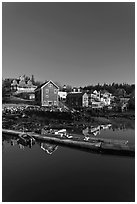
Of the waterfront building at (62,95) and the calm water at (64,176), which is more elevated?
the waterfront building at (62,95)

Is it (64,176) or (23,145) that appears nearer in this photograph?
(64,176)

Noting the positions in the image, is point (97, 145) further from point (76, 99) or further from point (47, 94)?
point (76, 99)

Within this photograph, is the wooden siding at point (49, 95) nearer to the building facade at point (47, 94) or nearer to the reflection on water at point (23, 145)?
the building facade at point (47, 94)

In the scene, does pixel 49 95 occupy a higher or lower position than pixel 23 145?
higher

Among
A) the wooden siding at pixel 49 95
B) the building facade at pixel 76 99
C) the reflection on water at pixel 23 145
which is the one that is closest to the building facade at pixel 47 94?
the wooden siding at pixel 49 95

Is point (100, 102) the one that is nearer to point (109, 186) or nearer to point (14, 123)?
point (14, 123)

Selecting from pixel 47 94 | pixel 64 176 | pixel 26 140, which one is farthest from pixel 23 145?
pixel 47 94

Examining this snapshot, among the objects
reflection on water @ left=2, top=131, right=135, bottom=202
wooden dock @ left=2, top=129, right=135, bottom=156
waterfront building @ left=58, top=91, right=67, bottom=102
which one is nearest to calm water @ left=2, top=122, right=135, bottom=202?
reflection on water @ left=2, top=131, right=135, bottom=202
